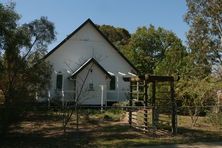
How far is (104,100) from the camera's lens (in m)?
35.4

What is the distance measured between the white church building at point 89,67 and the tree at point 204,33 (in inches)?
276

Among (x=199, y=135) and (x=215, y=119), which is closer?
(x=199, y=135)

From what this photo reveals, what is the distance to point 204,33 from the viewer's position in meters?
36.9

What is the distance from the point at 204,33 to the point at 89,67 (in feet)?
38.3

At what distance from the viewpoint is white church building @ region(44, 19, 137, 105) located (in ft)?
114

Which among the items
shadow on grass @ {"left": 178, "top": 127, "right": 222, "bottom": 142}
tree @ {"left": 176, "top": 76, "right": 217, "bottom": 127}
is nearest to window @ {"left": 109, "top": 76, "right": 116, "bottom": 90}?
tree @ {"left": 176, "top": 76, "right": 217, "bottom": 127}

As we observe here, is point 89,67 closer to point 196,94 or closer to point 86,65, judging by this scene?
point 86,65

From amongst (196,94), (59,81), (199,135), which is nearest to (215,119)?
(196,94)

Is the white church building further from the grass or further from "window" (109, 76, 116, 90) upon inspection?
the grass

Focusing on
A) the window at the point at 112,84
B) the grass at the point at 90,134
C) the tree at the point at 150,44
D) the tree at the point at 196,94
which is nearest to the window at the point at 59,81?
the window at the point at 112,84

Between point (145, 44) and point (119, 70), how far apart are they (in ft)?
79.8

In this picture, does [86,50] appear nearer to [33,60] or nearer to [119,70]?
[119,70]

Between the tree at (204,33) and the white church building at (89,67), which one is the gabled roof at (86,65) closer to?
the white church building at (89,67)

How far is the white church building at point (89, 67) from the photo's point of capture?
114ft
